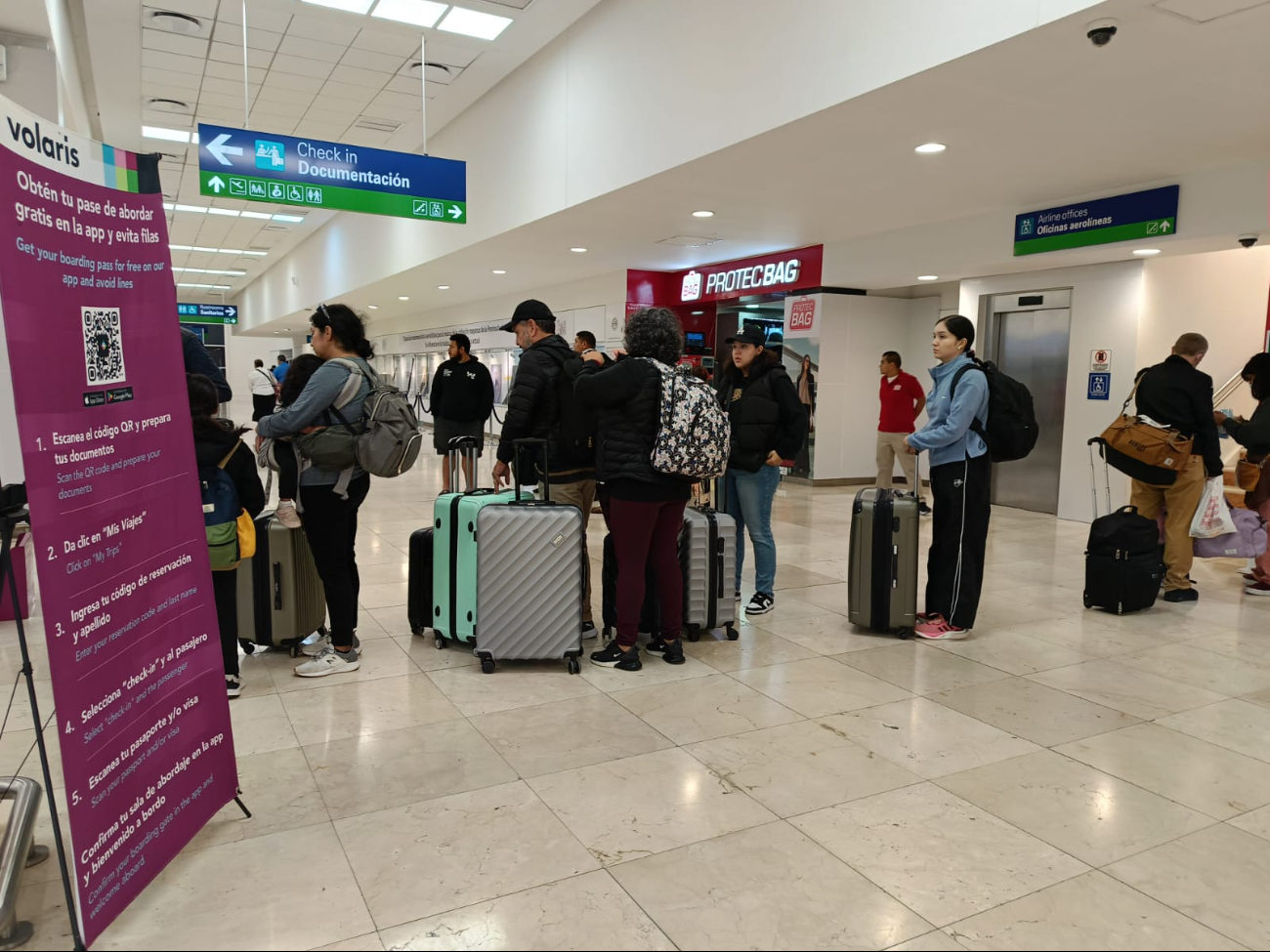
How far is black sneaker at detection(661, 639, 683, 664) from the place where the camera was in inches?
155

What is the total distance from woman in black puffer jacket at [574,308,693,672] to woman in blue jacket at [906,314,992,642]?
4.46 ft

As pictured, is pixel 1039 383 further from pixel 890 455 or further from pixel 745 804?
pixel 745 804

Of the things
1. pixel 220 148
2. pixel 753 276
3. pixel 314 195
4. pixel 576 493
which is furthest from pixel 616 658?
pixel 753 276

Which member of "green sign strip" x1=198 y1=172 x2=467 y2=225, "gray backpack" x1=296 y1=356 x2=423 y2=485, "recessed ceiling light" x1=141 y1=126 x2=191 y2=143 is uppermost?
"recessed ceiling light" x1=141 y1=126 x2=191 y2=143

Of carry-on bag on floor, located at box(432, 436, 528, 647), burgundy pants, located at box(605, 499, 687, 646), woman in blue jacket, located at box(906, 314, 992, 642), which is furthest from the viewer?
woman in blue jacket, located at box(906, 314, 992, 642)

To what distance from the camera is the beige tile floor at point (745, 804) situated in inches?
81.0

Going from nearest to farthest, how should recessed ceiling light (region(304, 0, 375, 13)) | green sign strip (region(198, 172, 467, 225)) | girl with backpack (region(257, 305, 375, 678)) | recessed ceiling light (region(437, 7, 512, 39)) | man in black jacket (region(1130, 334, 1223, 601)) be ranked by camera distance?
1. girl with backpack (region(257, 305, 375, 678))
2. man in black jacket (region(1130, 334, 1223, 601))
3. green sign strip (region(198, 172, 467, 225))
4. recessed ceiling light (region(304, 0, 375, 13))
5. recessed ceiling light (region(437, 7, 512, 39))

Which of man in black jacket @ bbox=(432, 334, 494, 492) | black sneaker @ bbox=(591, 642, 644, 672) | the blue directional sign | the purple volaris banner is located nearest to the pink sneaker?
black sneaker @ bbox=(591, 642, 644, 672)

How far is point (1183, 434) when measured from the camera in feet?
16.8

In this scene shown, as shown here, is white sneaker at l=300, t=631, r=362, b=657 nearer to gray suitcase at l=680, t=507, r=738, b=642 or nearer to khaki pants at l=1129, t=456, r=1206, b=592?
gray suitcase at l=680, t=507, r=738, b=642

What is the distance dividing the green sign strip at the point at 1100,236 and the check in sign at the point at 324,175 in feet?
16.8

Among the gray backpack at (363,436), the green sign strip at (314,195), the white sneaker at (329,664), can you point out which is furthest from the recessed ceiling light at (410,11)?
the white sneaker at (329,664)

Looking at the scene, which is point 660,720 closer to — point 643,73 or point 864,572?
point 864,572

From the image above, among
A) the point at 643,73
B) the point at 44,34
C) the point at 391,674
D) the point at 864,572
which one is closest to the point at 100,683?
the point at 391,674
